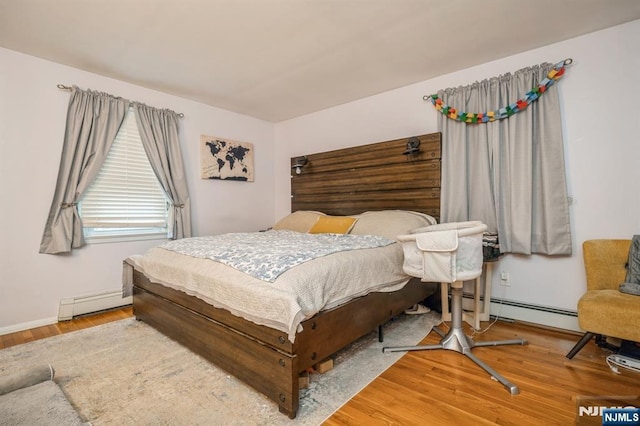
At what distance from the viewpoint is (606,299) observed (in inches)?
75.7

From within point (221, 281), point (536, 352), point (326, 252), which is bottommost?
point (536, 352)

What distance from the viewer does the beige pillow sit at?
3.79 metres

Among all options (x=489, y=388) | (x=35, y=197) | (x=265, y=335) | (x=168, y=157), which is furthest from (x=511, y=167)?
(x=35, y=197)

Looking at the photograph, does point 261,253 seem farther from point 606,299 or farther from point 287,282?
point 606,299

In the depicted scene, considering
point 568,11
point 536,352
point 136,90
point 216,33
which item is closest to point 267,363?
point 536,352

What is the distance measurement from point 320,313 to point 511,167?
2.28 meters

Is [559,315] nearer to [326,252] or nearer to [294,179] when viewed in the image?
[326,252]

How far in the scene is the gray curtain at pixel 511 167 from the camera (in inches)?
101

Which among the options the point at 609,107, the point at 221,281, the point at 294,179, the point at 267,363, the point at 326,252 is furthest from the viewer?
the point at 294,179

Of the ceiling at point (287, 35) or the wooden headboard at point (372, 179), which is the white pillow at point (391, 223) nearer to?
the wooden headboard at point (372, 179)

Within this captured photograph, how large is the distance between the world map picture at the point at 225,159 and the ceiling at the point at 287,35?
870 millimetres

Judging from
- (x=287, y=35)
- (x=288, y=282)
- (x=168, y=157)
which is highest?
(x=287, y=35)

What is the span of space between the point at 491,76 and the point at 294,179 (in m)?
2.80

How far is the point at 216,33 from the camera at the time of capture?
2410 mm
